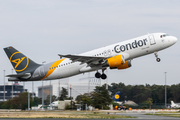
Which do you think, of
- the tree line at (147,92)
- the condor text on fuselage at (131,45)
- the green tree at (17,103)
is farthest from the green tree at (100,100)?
the condor text on fuselage at (131,45)

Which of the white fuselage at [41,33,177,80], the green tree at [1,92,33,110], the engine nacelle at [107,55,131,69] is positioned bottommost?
the green tree at [1,92,33,110]

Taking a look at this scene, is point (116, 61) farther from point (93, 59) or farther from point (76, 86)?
point (76, 86)

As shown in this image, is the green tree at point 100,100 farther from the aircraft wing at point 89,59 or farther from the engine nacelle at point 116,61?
the engine nacelle at point 116,61

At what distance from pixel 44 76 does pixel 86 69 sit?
24.5 feet

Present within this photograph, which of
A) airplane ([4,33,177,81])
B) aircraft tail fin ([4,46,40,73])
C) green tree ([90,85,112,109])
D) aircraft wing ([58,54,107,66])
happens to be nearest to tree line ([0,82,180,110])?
green tree ([90,85,112,109])

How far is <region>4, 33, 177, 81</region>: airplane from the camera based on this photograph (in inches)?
1666

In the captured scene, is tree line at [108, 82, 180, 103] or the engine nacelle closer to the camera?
the engine nacelle

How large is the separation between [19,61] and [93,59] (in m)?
14.3

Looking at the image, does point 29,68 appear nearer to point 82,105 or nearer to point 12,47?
point 12,47

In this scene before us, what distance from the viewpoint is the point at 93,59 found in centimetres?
4378

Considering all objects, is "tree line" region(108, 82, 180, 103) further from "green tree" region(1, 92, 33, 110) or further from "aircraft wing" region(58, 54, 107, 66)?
"aircraft wing" region(58, 54, 107, 66)

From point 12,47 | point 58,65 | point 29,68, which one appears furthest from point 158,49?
point 12,47

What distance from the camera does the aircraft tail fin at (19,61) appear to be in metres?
49.7

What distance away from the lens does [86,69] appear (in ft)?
149
